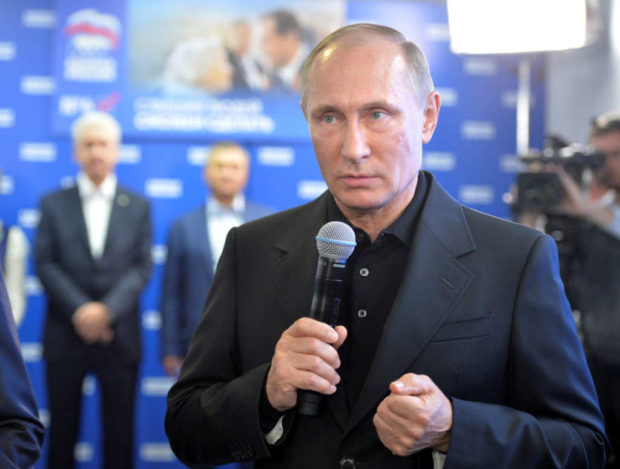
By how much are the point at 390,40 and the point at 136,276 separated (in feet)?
12.2

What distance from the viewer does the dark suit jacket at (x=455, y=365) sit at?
59.1 inches

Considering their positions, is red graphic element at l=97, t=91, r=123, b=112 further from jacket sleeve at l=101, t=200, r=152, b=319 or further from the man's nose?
the man's nose

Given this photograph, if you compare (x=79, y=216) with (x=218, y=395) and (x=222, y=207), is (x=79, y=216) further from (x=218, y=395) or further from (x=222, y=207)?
(x=218, y=395)

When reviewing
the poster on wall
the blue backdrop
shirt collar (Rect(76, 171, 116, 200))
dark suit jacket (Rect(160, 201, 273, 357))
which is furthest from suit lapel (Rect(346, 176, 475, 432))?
the poster on wall

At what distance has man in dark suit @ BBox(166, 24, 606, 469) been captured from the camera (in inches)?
58.8

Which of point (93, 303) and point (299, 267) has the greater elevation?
point (299, 267)

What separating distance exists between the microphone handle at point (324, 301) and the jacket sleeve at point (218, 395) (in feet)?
0.56

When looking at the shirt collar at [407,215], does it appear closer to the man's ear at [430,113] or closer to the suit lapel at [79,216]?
the man's ear at [430,113]

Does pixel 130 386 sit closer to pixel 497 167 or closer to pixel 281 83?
pixel 281 83

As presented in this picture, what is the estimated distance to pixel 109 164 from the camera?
5348mm

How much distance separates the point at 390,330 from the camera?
1528 mm

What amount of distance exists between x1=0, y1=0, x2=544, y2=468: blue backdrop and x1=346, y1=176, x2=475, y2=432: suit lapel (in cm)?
474

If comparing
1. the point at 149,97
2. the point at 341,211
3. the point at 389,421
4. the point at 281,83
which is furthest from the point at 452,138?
the point at 389,421

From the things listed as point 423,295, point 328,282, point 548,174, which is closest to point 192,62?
point 548,174
